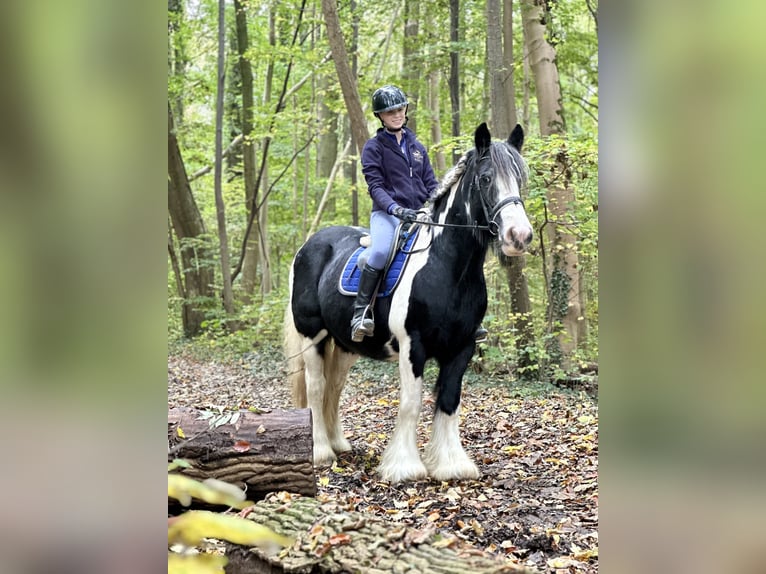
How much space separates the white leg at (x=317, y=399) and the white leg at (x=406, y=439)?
0.79 meters

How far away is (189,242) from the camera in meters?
15.7

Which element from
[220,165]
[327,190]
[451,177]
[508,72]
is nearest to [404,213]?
[451,177]

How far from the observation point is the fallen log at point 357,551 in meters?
2.16

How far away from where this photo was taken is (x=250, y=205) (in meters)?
16.9

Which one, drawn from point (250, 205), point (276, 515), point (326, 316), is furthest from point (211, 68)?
point (276, 515)

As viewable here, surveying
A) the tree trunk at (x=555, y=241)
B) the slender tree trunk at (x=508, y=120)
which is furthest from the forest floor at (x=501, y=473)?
the tree trunk at (x=555, y=241)

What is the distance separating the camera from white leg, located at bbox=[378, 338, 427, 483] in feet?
16.3

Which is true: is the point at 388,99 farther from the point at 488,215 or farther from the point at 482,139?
the point at 488,215

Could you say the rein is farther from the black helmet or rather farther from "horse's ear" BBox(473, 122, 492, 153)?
the black helmet

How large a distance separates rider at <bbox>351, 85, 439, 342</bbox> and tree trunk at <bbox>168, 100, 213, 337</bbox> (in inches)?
430
